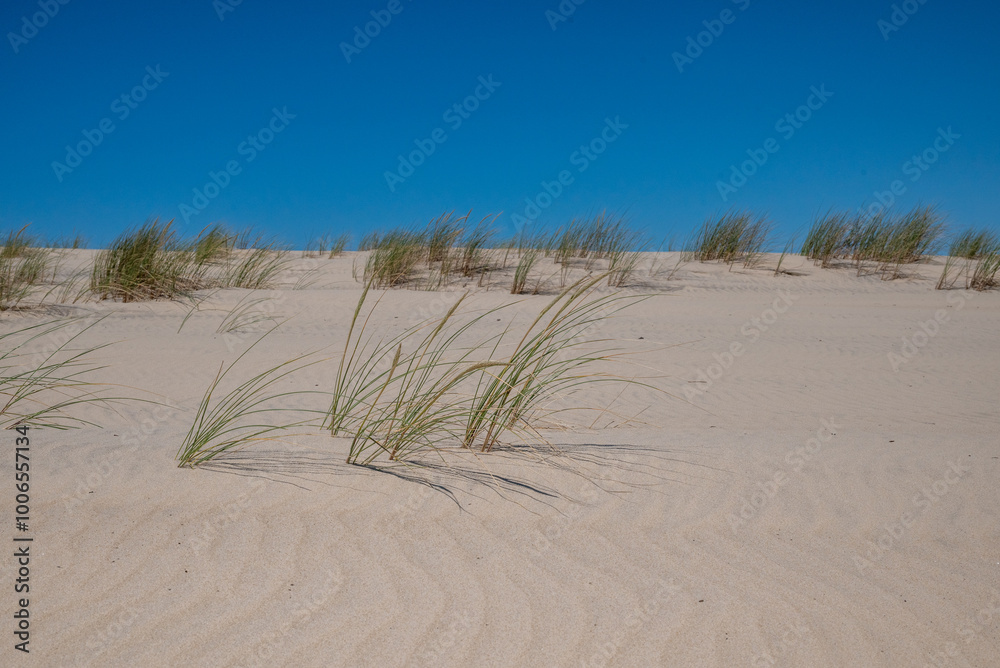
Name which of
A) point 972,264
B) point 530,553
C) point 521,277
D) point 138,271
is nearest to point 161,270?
point 138,271

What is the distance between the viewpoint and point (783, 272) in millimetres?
11266

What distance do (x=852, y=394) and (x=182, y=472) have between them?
4469mm

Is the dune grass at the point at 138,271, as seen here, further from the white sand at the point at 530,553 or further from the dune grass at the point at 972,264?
the dune grass at the point at 972,264

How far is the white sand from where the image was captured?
1.63 meters

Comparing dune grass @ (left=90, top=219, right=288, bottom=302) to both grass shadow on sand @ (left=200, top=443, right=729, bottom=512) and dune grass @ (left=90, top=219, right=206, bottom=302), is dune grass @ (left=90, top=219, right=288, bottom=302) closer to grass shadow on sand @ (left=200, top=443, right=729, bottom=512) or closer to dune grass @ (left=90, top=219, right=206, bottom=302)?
dune grass @ (left=90, top=219, right=206, bottom=302)

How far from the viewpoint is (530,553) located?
6.55 feet

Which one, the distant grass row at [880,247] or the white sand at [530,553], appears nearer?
the white sand at [530,553]

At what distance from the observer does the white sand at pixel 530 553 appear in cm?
163

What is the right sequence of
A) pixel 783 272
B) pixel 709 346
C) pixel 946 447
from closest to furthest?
pixel 946 447 → pixel 709 346 → pixel 783 272

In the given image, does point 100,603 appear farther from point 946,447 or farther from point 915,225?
point 915,225

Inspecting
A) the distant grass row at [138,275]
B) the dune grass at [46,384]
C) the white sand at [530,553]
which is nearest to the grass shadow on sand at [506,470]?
the white sand at [530,553]

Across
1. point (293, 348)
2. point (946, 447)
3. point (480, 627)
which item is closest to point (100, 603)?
point (480, 627)

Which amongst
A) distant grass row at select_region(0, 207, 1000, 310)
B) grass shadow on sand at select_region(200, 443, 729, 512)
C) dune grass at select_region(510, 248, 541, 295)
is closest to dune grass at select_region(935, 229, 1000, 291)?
distant grass row at select_region(0, 207, 1000, 310)

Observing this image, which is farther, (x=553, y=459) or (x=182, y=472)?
(x=553, y=459)
